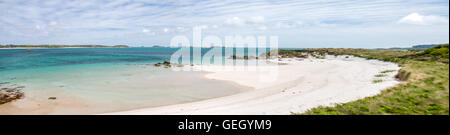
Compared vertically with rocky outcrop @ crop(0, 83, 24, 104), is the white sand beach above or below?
above

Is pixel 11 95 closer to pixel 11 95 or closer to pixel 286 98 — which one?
pixel 11 95

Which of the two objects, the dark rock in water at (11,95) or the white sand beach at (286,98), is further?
the dark rock in water at (11,95)

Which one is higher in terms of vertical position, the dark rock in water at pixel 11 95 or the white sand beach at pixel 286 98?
the white sand beach at pixel 286 98

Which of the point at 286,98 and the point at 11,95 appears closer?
the point at 286,98

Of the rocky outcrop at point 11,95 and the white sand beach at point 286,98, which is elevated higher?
the white sand beach at point 286,98

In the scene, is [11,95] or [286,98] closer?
[286,98]

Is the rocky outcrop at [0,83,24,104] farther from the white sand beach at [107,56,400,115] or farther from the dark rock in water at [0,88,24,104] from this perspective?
the white sand beach at [107,56,400,115]

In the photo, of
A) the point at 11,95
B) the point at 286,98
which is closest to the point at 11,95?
the point at 11,95

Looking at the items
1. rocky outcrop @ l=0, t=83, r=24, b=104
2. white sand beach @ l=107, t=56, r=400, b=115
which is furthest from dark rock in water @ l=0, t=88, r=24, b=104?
white sand beach @ l=107, t=56, r=400, b=115

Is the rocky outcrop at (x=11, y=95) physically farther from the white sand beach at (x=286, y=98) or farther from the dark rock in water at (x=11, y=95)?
the white sand beach at (x=286, y=98)

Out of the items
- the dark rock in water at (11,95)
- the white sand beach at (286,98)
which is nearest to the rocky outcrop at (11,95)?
the dark rock in water at (11,95)

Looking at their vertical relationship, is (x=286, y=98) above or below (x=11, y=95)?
above

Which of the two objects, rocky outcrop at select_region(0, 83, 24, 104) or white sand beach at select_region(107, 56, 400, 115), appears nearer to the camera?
white sand beach at select_region(107, 56, 400, 115)

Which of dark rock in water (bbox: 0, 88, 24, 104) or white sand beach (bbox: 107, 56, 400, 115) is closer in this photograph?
white sand beach (bbox: 107, 56, 400, 115)
